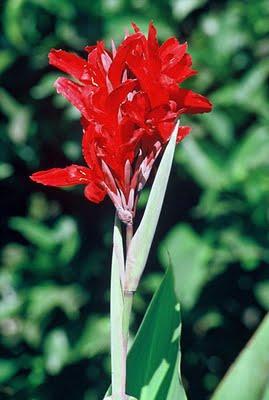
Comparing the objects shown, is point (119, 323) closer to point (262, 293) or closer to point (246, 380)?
point (246, 380)

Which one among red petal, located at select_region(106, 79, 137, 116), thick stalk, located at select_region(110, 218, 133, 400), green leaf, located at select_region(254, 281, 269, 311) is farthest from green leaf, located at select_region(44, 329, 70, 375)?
red petal, located at select_region(106, 79, 137, 116)

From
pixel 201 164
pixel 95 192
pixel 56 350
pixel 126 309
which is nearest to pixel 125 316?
pixel 126 309

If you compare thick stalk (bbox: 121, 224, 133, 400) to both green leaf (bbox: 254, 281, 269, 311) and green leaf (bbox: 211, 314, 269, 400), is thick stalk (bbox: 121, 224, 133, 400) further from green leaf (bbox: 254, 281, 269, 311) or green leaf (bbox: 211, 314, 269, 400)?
green leaf (bbox: 254, 281, 269, 311)

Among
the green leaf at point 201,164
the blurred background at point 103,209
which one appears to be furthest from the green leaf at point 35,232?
the green leaf at point 201,164

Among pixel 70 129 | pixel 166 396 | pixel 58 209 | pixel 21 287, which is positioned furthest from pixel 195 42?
pixel 166 396

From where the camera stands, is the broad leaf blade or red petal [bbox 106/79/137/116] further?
the broad leaf blade

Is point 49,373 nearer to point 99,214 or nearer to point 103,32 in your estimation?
point 99,214

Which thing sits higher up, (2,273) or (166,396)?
(2,273)

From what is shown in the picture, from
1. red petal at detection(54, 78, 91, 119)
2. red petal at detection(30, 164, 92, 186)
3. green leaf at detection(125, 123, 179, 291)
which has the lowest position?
green leaf at detection(125, 123, 179, 291)
